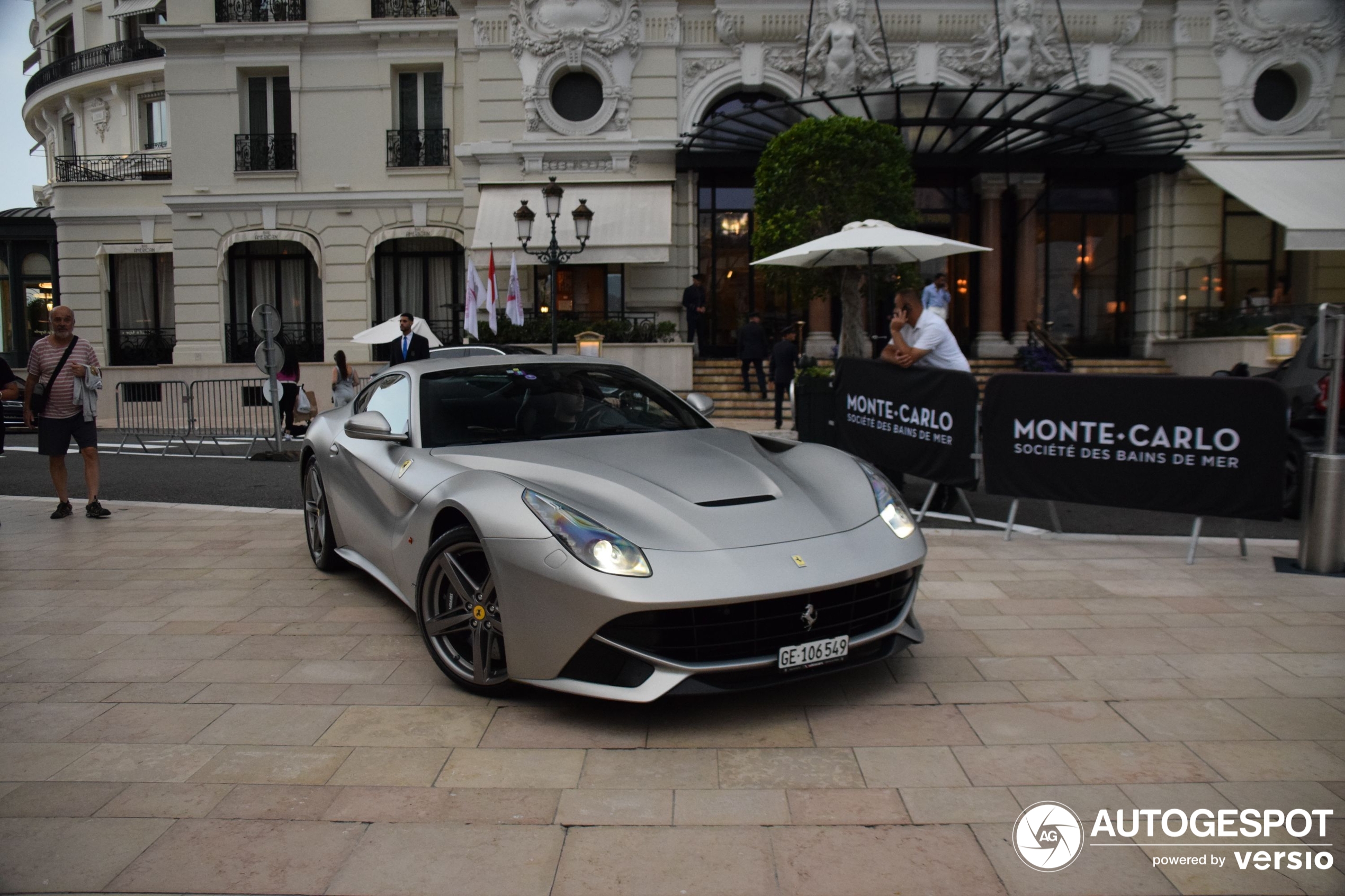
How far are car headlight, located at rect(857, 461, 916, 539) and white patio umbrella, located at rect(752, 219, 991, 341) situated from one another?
7.01m

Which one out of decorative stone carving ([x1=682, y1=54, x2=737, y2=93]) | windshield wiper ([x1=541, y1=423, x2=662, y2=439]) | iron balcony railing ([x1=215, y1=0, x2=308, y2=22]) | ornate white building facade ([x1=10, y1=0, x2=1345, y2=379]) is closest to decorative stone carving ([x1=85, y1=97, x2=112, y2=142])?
ornate white building facade ([x1=10, y1=0, x2=1345, y2=379])

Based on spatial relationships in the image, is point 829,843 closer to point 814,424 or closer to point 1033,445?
point 1033,445

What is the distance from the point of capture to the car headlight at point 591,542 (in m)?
3.45

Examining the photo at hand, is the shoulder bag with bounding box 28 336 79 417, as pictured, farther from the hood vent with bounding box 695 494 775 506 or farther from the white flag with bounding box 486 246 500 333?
the white flag with bounding box 486 246 500 333

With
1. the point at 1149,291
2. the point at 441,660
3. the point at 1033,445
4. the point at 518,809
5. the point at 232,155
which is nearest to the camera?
the point at 518,809

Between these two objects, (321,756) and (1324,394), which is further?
(1324,394)

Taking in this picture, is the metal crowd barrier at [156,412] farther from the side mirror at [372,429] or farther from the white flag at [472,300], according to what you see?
the side mirror at [372,429]

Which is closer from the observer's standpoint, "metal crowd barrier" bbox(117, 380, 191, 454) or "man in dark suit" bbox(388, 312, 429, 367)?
"man in dark suit" bbox(388, 312, 429, 367)

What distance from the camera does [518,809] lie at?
2.98m

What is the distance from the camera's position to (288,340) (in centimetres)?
2505

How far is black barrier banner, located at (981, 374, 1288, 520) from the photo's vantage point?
6.10 m

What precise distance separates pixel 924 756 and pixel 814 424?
6.47m

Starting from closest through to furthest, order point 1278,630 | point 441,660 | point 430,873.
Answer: point 430,873
point 441,660
point 1278,630

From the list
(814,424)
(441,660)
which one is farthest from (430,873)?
(814,424)
